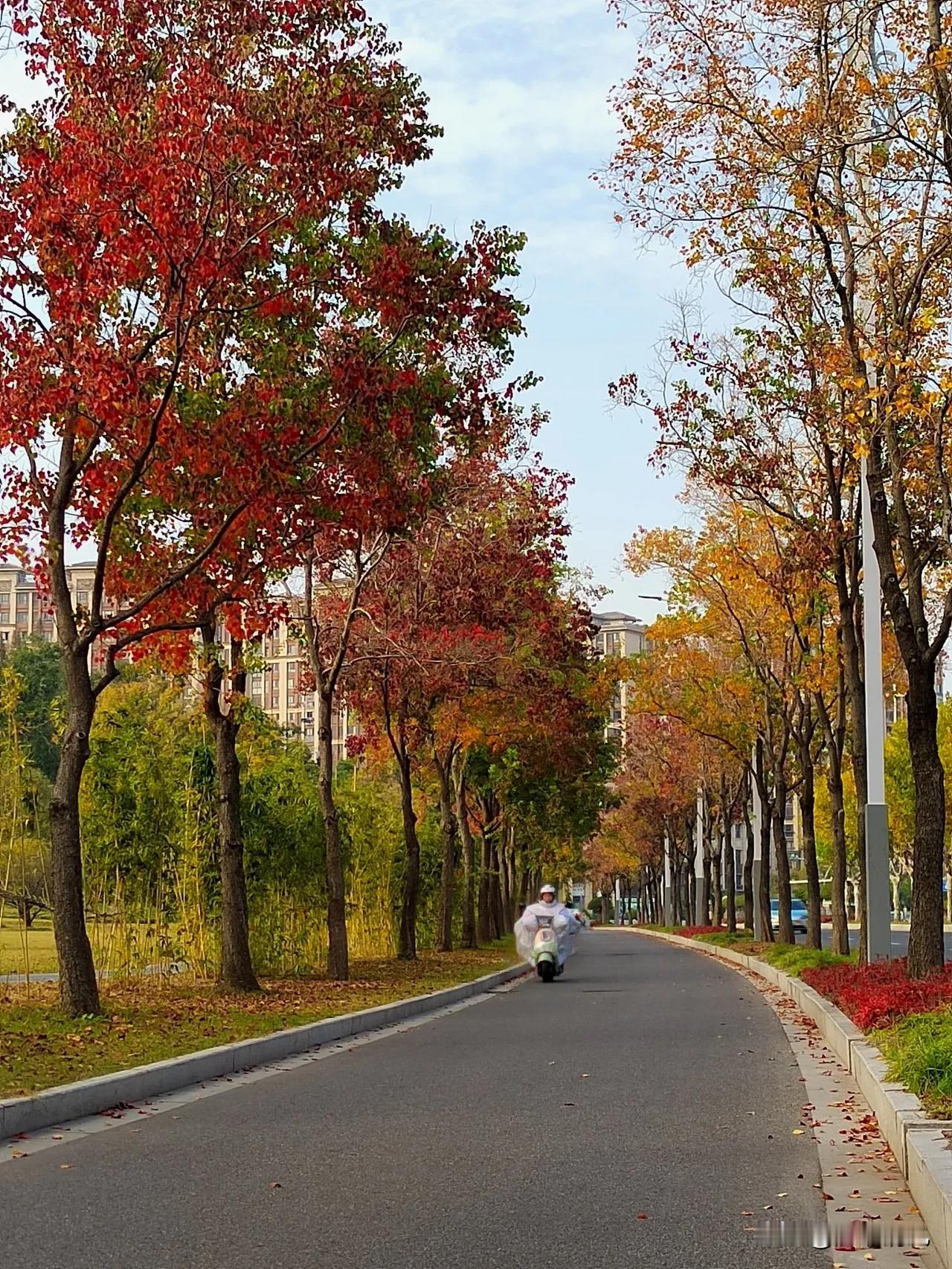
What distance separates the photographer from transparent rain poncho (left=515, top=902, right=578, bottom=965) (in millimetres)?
28031

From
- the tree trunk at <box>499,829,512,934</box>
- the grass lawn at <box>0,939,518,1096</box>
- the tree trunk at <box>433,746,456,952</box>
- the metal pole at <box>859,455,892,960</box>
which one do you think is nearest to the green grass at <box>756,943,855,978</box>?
the metal pole at <box>859,455,892,960</box>

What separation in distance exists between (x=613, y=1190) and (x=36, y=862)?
16344 millimetres

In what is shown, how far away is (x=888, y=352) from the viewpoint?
1577 cm

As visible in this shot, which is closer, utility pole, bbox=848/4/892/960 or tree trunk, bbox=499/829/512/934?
utility pole, bbox=848/4/892/960

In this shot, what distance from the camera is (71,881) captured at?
1511 cm

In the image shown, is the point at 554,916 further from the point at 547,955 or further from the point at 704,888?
the point at 704,888

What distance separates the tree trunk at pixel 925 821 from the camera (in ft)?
56.9

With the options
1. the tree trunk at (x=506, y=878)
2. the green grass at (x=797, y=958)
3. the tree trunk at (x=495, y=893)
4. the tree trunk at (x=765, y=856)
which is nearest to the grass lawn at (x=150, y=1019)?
the green grass at (x=797, y=958)

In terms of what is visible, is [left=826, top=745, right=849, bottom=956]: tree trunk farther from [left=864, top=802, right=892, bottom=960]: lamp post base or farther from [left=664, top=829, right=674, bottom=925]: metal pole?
[left=664, top=829, right=674, bottom=925]: metal pole

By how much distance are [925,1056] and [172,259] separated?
9.17m

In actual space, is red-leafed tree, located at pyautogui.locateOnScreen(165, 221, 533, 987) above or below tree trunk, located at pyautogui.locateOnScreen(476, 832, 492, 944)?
above

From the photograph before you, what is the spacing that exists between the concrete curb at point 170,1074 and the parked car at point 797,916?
1371 inches

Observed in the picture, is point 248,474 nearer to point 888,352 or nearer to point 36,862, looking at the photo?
point 888,352

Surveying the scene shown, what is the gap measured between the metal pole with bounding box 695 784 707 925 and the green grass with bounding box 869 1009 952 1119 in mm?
41888
